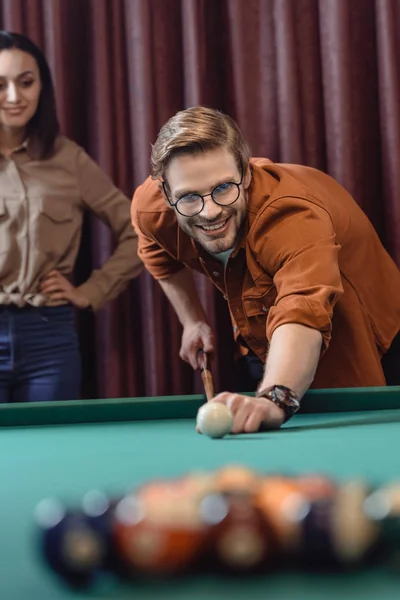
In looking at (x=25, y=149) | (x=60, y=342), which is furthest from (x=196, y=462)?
(x=25, y=149)

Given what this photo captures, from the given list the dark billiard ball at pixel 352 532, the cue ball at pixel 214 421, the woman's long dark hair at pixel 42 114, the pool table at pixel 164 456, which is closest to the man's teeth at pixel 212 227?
the pool table at pixel 164 456

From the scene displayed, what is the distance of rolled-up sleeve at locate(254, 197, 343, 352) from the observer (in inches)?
65.9

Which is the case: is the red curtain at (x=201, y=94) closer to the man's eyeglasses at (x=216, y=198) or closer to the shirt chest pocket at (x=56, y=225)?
the shirt chest pocket at (x=56, y=225)

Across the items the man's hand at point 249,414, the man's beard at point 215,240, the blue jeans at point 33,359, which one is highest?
the man's beard at point 215,240

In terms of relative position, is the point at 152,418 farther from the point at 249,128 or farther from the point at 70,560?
the point at 249,128

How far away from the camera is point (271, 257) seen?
184cm

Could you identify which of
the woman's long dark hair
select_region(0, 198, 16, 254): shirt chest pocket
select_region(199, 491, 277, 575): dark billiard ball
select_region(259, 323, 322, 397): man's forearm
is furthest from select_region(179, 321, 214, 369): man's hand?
select_region(199, 491, 277, 575): dark billiard ball

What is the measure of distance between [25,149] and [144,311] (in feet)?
2.25

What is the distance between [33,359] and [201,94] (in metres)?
1.08

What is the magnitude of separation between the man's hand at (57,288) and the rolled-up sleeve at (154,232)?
0.28m

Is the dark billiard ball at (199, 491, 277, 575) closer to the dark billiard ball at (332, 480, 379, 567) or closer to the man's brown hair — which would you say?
the dark billiard ball at (332, 480, 379, 567)

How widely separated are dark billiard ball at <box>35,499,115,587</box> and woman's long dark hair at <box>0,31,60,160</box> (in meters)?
2.12

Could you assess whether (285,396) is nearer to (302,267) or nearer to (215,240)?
(302,267)

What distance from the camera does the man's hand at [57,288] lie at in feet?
8.66
